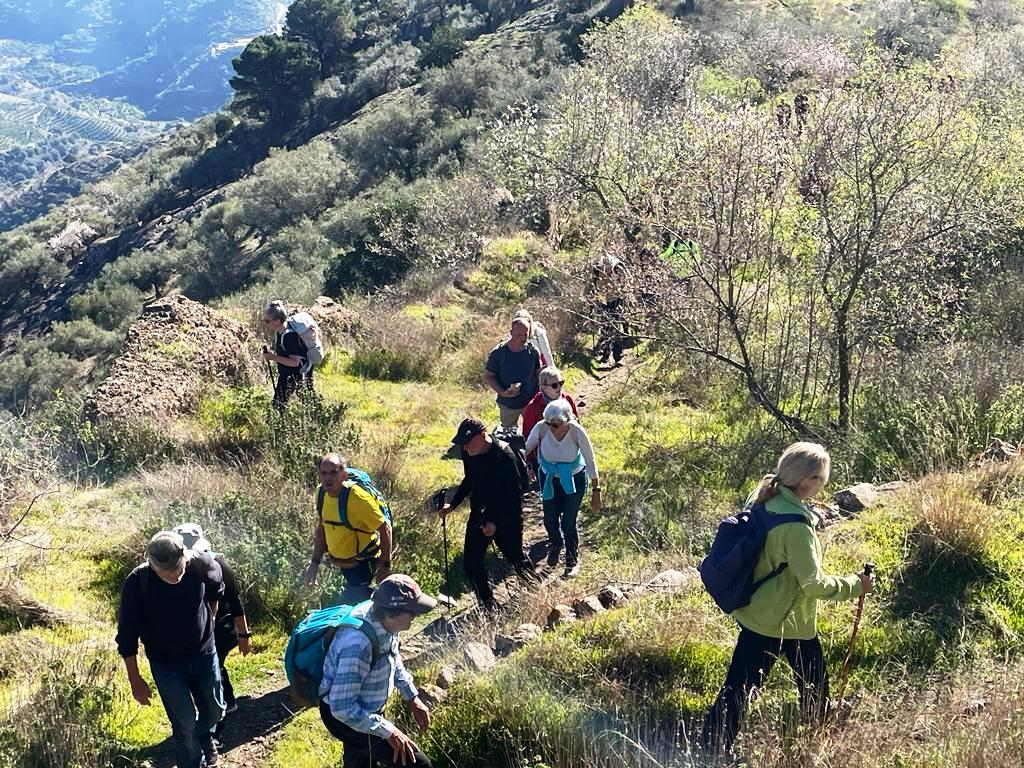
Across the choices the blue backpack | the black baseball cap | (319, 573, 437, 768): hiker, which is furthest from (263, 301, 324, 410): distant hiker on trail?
the blue backpack

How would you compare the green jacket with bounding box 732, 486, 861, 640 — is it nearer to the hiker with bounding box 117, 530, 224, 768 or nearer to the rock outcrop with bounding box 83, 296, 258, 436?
the hiker with bounding box 117, 530, 224, 768

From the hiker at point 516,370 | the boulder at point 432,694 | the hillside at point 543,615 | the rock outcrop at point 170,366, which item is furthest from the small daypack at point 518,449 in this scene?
the rock outcrop at point 170,366

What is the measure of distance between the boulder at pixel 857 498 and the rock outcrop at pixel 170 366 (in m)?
6.81

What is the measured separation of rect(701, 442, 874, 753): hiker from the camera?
3.67 metres

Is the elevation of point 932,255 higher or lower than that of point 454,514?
higher

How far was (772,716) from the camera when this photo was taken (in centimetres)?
371

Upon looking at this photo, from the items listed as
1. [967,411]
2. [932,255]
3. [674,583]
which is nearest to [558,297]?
[932,255]

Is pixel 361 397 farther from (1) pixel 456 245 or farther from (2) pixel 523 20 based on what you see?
(2) pixel 523 20

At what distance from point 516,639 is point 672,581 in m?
1.17

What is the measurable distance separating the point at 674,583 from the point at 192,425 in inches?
240

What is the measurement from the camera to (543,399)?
7422 mm

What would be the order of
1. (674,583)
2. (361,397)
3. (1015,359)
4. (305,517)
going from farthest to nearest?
(361,397) < (1015,359) < (305,517) < (674,583)

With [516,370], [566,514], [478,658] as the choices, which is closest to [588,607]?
[478,658]

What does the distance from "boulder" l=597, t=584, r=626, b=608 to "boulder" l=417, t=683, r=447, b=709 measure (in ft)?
4.71
